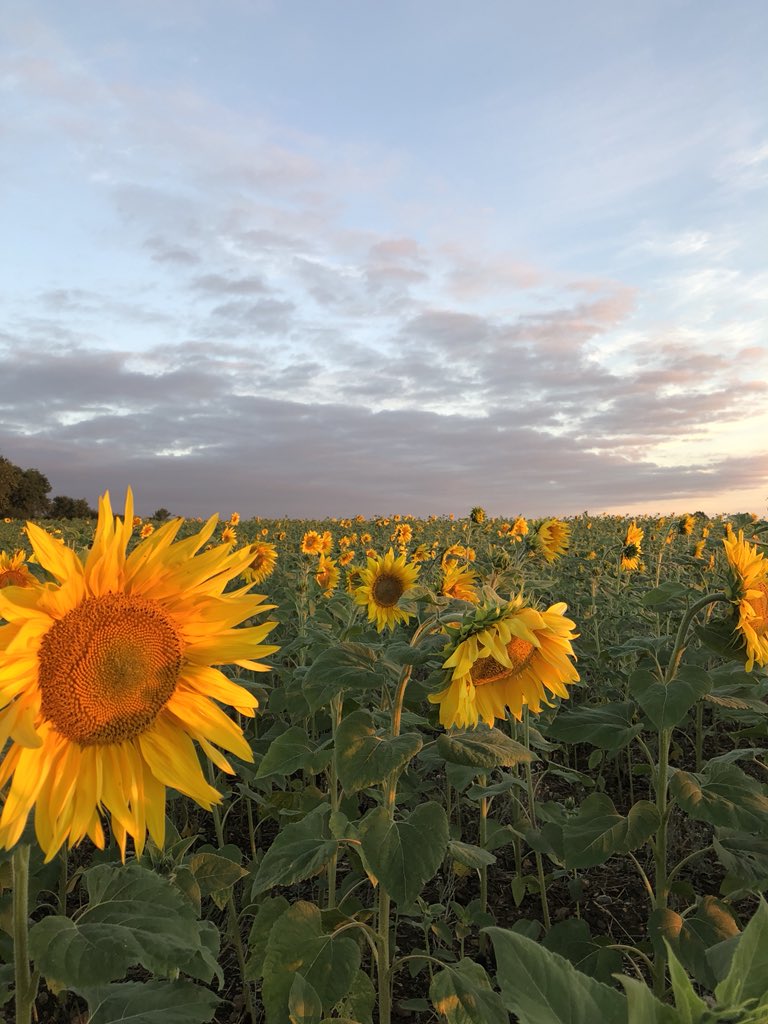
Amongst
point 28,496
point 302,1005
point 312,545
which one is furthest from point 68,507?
point 302,1005

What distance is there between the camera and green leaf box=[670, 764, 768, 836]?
2.48 metres

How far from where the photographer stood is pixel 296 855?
2.36m

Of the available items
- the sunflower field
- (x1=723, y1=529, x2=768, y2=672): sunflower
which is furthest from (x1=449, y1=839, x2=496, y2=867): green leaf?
(x1=723, y1=529, x2=768, y2=672): sunflower

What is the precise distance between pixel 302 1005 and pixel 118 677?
954 millimetres

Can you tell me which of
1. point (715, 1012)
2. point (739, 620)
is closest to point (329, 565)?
point (739, 620)

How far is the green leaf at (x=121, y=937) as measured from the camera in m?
1.57

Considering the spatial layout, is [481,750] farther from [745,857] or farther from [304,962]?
[745,857]

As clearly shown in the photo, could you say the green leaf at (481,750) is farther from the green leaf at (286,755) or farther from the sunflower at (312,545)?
the sunflower at (312,545)

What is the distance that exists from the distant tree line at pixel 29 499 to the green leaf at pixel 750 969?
53428mm

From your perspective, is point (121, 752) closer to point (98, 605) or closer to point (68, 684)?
point (68, 684)

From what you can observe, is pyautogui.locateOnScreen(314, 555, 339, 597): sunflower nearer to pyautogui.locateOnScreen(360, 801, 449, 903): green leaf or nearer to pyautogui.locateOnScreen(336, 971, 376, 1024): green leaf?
pyautogui.locateOnScreen(336, 971, 376, 1024): green leaf

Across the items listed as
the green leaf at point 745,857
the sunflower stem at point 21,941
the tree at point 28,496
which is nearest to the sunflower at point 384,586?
the green leaf at point 745,857

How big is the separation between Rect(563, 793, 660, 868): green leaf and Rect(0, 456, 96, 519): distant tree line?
51698 mm

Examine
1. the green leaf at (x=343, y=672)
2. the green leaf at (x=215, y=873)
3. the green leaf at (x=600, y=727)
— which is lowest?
the green leaf at (x=215, y=873)
